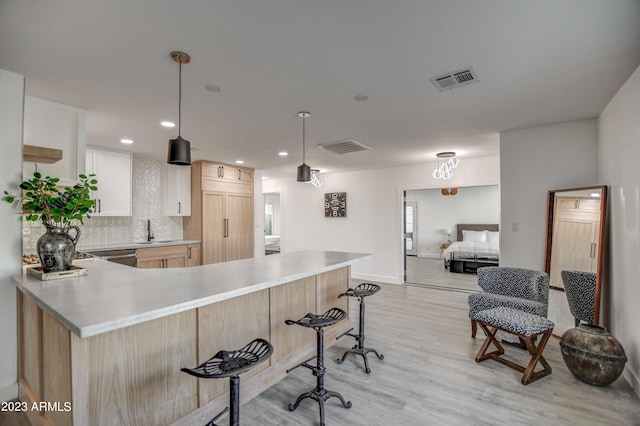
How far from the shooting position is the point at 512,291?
3305 millimetres

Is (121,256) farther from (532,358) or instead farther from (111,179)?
(532,358)

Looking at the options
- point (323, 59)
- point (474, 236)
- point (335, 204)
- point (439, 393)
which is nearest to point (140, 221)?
point (335, 204)

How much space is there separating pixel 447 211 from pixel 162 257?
8158 mm

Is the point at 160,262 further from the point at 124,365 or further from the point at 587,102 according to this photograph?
the point at 587,102

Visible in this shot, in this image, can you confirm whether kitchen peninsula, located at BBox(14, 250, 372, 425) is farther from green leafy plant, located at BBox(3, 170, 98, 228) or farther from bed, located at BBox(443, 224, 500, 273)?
bed, located at BBox(443, 224, 500, 273)

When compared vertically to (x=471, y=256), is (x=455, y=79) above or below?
above

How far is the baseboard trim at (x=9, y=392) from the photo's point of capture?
2.19 m

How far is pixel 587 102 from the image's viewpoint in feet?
9.26

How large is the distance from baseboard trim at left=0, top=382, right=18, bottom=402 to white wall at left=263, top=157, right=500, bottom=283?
5391 millimetres

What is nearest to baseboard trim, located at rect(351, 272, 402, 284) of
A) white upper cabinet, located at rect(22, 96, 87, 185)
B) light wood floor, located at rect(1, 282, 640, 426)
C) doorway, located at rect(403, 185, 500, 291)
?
doorway, located at rect(403, 185, 500, 291)

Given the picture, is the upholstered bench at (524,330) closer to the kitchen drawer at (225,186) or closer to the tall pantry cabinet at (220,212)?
the tall pantry cabinet at (220,212)

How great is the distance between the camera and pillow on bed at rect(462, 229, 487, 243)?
8453 mm

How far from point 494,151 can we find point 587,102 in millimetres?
1990

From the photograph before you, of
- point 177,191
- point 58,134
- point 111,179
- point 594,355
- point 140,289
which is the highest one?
point 58,134
